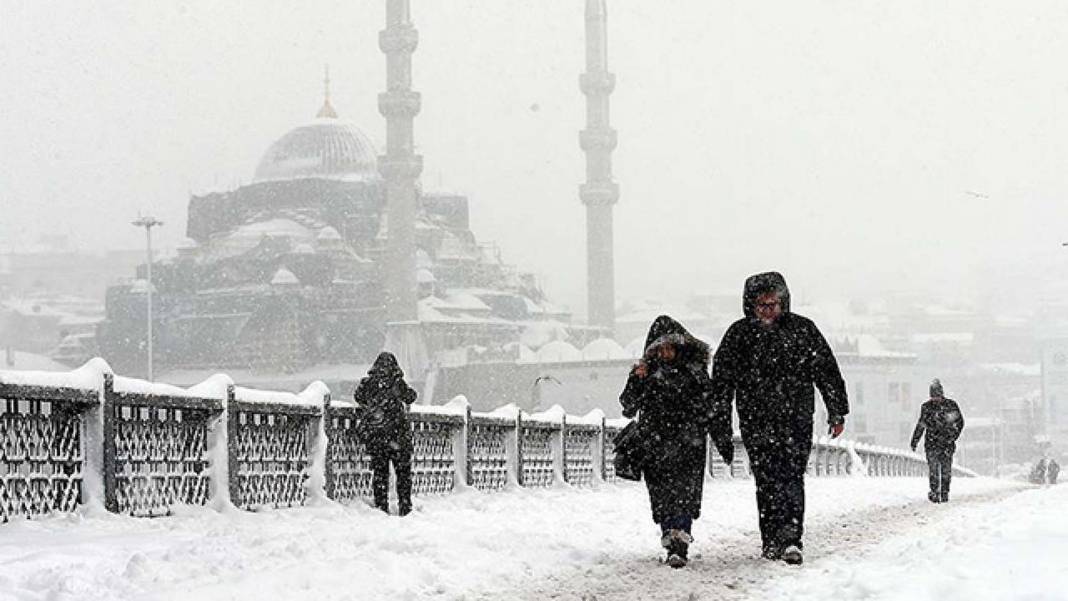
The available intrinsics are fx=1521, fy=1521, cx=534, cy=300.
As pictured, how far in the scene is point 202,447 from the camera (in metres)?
9.27

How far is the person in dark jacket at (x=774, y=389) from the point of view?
24.0 feet

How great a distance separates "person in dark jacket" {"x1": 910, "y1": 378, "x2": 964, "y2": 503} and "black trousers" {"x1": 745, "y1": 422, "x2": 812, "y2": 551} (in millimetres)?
8459

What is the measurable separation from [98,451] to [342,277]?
3800 inches

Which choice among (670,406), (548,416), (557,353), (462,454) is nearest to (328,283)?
(557,353)

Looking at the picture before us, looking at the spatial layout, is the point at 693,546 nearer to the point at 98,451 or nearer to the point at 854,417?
the point at 98,451

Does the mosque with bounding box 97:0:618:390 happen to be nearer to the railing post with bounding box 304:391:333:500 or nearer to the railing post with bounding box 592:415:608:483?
the railing post with bounding box 592:415:608:483

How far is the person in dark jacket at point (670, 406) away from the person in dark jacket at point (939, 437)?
8408 mm

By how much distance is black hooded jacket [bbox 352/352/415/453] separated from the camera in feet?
35.0

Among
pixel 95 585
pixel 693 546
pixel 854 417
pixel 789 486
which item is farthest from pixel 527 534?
pixel 854 417

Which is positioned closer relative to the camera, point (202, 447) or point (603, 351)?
point (202, 447)

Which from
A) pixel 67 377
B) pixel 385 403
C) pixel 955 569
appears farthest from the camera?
pixel 385 403

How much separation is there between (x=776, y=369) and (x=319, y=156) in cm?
10621

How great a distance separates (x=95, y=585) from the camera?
226 inches

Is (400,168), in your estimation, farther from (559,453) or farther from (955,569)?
(955,569)
